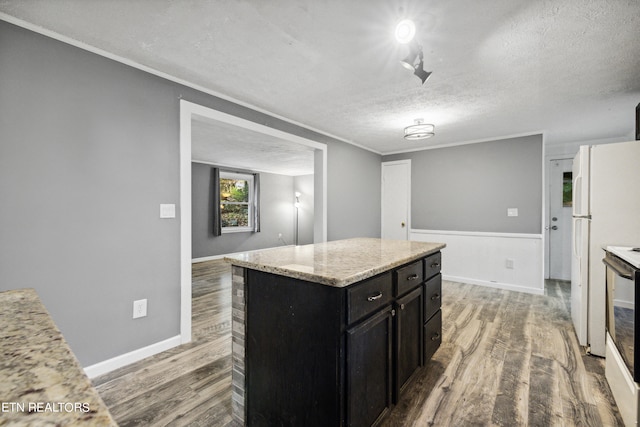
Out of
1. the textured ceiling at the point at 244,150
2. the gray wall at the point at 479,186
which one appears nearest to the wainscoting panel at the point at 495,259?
the gray wall at the point at 479,186

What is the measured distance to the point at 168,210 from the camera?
2416mm

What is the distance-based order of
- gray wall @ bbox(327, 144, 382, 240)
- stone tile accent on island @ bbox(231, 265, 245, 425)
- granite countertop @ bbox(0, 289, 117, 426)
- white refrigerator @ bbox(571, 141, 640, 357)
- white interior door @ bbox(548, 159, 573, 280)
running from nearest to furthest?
granite countertop @ bbox(0, 289, 117, 426) → stone tile accent on island @ bbox(231, 265, 245, 425) → white refrigerator @ bbox(571, 141, 640, 357) → gray wall @ bbox(327, 144, 382, 240) → white interior door @ bbox(548, 159, 573, 280)

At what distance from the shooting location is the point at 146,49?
6.69 feet

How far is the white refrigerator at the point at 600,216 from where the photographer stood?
224 centimetres

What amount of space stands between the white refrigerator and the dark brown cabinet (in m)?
1.85

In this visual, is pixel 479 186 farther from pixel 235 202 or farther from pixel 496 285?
pixel 235 202

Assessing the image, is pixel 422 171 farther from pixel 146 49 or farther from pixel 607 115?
pixel 146 49

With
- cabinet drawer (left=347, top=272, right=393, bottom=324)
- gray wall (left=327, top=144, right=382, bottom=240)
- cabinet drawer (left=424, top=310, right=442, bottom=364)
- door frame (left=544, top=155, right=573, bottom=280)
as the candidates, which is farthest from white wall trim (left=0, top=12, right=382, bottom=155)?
door frame (left=544, top=155, right=573, bottom=280)

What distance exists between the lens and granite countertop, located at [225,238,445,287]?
1.30 metres

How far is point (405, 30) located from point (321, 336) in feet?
5.62

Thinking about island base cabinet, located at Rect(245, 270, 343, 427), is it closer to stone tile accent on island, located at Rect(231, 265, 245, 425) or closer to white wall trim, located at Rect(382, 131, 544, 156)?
stone tile accent on island, located at Rect(231, 265, 245, 425)

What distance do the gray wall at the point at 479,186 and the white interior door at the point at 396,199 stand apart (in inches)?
4.5

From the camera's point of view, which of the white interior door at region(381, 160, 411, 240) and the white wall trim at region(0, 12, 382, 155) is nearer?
the white wall trim at region(0, 12, 382, 155)

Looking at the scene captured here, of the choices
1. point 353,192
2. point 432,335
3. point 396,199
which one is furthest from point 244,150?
point 432,335
